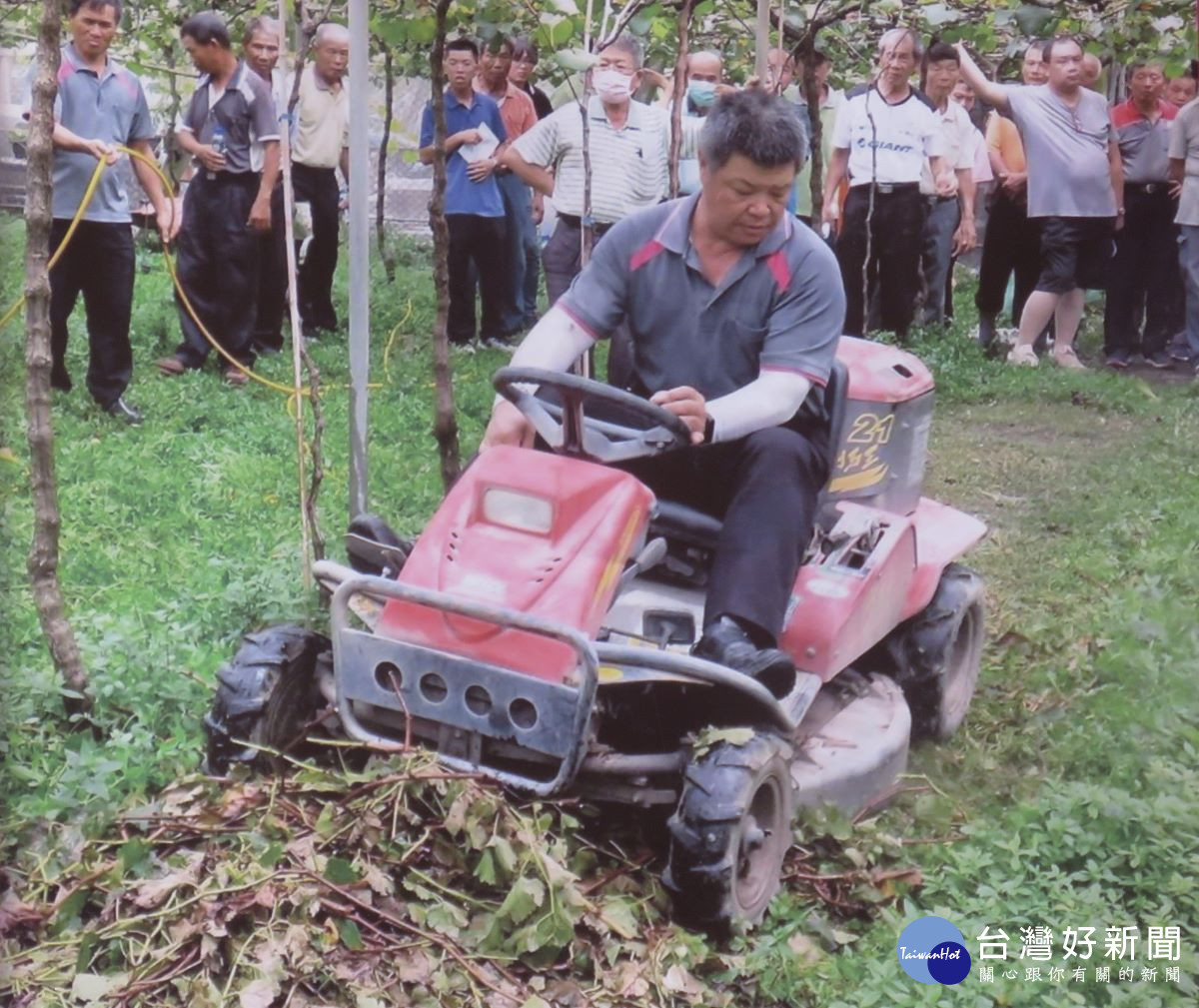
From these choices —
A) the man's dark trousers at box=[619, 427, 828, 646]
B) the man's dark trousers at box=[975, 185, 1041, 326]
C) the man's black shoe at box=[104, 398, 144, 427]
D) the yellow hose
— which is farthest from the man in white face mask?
the man's dark trousers at box=[619, 427, 828, 646]

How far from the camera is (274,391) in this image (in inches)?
335

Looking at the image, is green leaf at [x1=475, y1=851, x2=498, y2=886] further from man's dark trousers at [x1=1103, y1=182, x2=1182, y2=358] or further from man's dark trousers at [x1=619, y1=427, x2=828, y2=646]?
man's dark trousers at [x1=1103, y1=182, x2=1182, y2=358]

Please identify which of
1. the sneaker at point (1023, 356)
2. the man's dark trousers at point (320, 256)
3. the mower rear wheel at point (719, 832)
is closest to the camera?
the mower rear wheel at point (719, 832)

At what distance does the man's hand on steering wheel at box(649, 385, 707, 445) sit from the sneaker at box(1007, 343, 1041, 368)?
7.20 m

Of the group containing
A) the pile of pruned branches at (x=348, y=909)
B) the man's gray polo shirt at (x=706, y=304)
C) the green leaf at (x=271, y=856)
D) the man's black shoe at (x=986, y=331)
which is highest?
the man's gray polo shirt at (x=706, y=304)

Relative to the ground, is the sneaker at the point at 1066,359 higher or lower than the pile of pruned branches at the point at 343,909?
lower

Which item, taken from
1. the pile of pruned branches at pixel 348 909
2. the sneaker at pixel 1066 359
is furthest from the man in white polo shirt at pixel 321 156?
the pile of pruned branches at pixel 348 909

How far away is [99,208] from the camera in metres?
7.57

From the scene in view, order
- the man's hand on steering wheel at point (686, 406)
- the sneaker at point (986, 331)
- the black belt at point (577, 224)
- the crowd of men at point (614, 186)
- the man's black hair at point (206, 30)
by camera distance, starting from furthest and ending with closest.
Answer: the sneaker at point (986, 331)
the black belt at point (577, 224)
the man's black hair at point (206, 30)
the crowd of men at point (614, 186)
the man's hand on steering wheel at point (686, 406)

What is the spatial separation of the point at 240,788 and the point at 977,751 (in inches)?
85.0

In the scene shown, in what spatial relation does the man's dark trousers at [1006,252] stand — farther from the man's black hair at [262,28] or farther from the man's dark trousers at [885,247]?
the man's black hair at [262,28]

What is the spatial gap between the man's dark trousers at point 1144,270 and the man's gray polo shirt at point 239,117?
5580 mm

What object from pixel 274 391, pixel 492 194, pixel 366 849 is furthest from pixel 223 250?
pixel 366 849

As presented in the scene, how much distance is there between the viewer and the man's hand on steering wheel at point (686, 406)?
11.7ft
